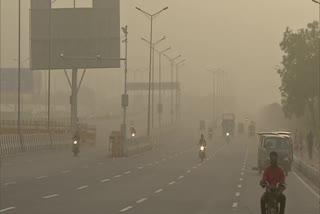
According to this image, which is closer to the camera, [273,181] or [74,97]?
[273,181]

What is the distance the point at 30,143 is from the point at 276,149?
23263mm

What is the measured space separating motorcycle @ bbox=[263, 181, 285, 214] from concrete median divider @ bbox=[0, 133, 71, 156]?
42105 mm

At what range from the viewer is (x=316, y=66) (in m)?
98.4

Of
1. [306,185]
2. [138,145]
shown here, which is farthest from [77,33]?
[306,185]

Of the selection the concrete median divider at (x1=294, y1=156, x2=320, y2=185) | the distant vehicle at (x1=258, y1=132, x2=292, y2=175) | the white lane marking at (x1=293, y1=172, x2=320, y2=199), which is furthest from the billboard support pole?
the white lane marking at (x1=293, y1=172, x2=320, y2=199)

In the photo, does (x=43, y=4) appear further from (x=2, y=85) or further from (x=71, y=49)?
(x=2, y=85)

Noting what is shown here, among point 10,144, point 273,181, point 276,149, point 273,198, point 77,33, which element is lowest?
point 10,144

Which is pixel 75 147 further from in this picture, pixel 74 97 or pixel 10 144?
pixel 74 97

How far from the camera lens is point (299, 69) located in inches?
3920

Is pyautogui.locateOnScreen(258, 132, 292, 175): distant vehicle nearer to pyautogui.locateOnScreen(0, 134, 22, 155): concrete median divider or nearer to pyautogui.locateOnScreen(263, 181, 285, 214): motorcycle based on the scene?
pyautogui.locateOnScreen(0, 134, 22, 155): concrete median divider

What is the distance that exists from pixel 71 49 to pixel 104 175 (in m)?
32.8

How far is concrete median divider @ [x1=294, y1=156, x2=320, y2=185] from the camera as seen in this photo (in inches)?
1593

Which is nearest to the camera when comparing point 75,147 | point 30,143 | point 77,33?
point 75,147

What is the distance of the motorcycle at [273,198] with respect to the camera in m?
18.9
